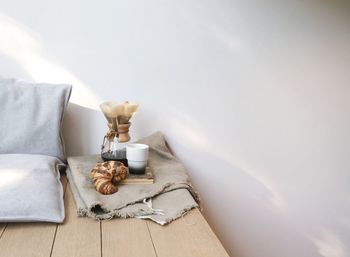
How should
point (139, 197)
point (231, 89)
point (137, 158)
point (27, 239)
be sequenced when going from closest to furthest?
point (27, 239)
point (139, 197)
point (137, 158)
point (231, 89)

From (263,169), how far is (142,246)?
0.81m

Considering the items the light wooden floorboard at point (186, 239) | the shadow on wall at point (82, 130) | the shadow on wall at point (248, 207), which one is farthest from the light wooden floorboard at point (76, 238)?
the shadow on wall at point (248, 207)

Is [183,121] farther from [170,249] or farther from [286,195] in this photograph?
[170,249]

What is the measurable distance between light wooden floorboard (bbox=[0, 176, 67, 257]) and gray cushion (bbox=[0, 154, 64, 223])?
18 mm

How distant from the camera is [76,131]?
1188 mm

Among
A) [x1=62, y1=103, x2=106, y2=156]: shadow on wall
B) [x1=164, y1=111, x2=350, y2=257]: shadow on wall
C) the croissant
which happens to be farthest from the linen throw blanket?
[x1=164, y1=111, x2=350, y2=257]: shadow on wall

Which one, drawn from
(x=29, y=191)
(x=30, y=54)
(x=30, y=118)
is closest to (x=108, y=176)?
(x=29, y=191)

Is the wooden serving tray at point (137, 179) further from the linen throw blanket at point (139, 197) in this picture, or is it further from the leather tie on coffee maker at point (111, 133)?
the leather tie on coffee maker at point (111, 133)

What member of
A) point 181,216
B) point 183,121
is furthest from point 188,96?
point 181,216

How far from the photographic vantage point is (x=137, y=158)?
0.96 m

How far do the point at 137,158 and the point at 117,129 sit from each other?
0.36 feet

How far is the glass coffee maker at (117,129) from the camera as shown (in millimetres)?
989

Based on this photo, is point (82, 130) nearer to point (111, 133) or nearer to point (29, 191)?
point (111, 133)

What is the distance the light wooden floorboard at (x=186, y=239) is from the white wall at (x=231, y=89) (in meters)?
0.53
